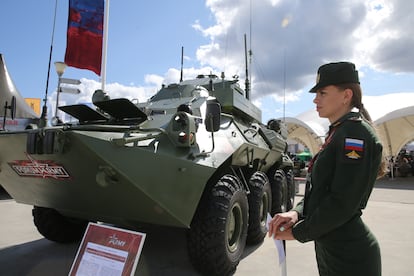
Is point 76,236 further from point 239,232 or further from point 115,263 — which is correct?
point 115,263

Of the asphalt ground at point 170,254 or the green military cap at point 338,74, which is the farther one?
the asphalt ground at point 170,254

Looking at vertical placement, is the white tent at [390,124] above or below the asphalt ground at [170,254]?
above

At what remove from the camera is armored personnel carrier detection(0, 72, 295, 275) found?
281 cm

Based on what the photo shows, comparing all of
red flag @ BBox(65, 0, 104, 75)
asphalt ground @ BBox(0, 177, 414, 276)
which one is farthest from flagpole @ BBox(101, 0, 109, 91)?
asphalt ground @ BBox(0, 177, 414, 276)

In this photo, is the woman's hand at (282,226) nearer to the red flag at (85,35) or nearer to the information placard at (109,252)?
the information placard at (109,252)

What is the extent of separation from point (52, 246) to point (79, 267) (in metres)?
2.81

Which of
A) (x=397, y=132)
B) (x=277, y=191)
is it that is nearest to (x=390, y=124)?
(x=397, y=132)

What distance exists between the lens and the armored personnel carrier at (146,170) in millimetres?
2812

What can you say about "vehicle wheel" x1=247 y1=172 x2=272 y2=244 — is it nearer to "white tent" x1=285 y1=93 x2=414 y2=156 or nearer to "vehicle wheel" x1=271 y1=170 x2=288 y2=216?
"vehicle wheel" x1=271 y1=170 x2=288 y2=216

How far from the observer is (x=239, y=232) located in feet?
13.1

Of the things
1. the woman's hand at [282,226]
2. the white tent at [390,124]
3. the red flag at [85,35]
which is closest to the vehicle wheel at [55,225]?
the woman's hand at [282,226]

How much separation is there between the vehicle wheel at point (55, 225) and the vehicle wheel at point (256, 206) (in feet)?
7.66

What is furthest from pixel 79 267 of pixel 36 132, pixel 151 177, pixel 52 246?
pixel 52 246

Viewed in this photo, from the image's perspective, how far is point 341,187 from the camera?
133cm
